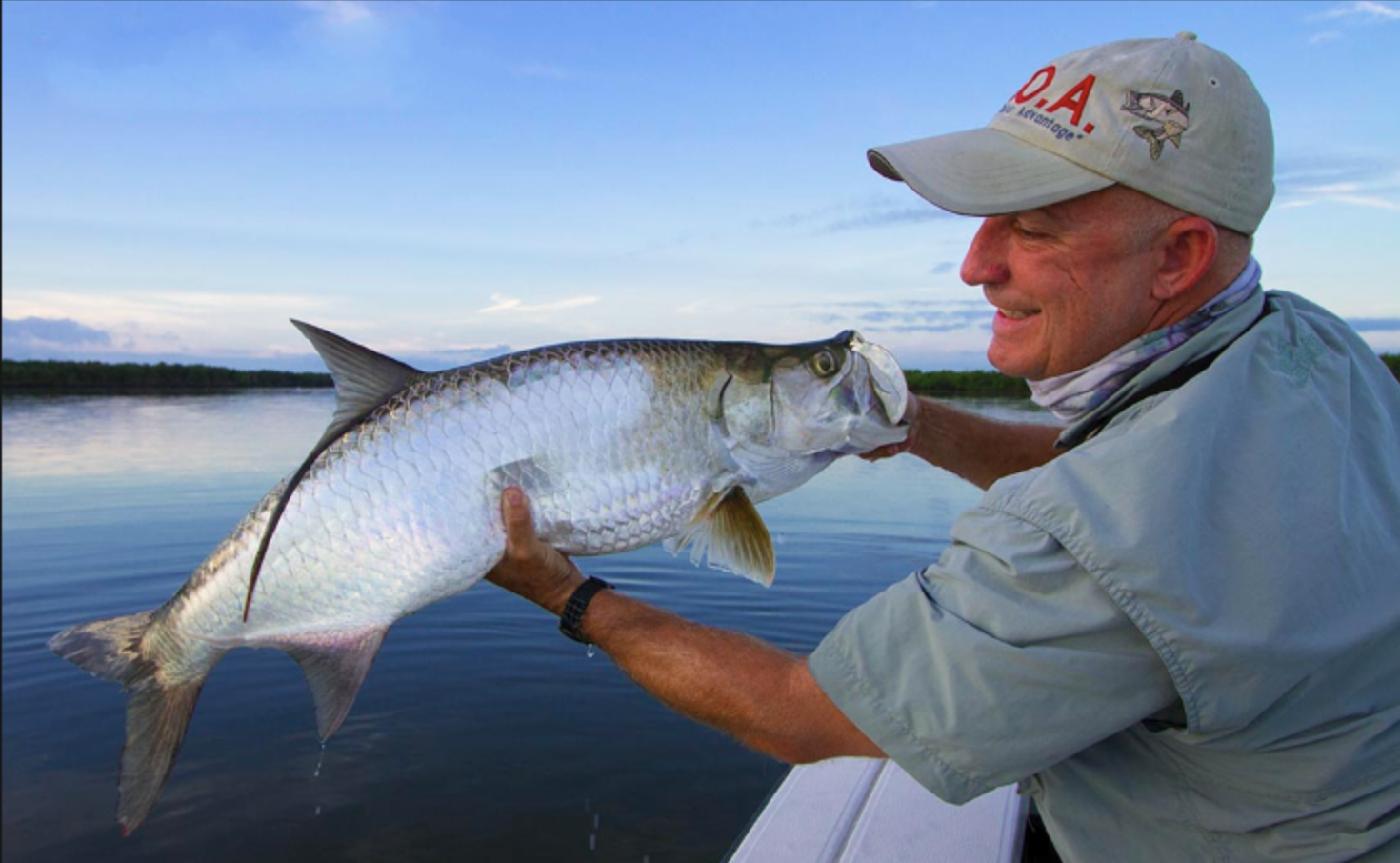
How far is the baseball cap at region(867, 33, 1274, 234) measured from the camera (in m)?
2.04

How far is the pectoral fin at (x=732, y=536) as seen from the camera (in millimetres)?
2611

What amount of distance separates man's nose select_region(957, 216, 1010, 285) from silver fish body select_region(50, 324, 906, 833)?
43cm

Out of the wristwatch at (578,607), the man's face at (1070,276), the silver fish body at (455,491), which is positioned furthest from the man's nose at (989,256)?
the wristwatch at (578,607)

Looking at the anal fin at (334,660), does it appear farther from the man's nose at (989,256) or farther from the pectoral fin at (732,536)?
the man's nose at (989,256)

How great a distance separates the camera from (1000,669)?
1.71m

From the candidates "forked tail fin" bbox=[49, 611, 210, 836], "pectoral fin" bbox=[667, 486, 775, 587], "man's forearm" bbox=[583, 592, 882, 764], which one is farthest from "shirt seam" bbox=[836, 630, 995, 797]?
"forked tail fin" bbox=[49, 611, 210, 836]

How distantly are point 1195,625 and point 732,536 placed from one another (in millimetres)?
1245

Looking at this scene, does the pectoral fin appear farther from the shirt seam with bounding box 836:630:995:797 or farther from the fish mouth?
the shirt seam with bounding box 836:630:995:797

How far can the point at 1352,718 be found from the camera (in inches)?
70.2

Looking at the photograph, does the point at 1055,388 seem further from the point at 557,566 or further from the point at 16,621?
the point at 16,621

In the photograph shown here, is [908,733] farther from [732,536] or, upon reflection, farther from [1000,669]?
[732,536]

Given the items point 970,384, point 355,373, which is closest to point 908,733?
point 355,373

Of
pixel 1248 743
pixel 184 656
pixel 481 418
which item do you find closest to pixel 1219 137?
pixel 1248 743

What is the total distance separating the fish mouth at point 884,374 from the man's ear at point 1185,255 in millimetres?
745
